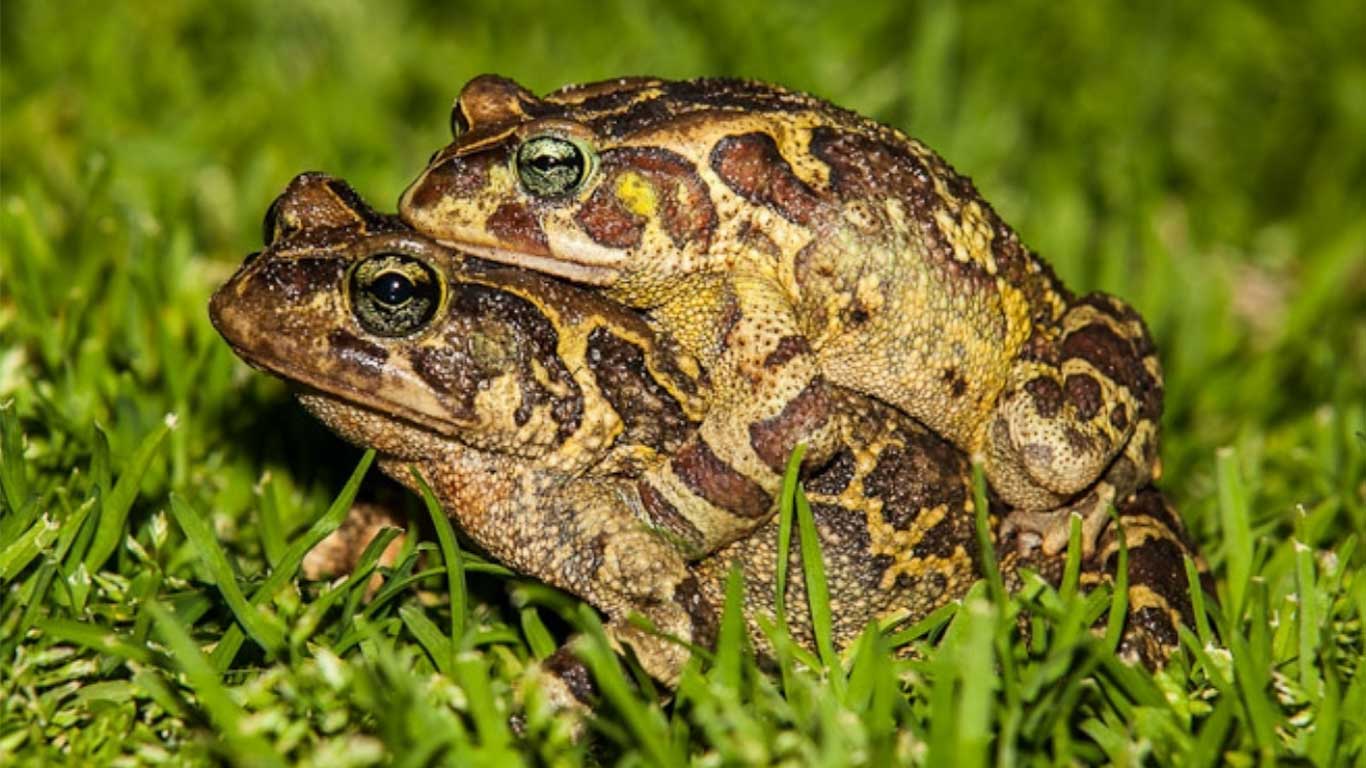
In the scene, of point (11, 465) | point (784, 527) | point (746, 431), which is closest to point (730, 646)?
point (784, 527)

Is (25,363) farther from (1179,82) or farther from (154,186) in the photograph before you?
(1179,82)

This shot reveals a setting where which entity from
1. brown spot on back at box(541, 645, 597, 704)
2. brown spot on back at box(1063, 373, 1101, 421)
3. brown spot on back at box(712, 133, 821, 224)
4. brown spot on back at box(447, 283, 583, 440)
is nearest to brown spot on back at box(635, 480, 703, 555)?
brown spot on back at box(447, 283, 583, 440)

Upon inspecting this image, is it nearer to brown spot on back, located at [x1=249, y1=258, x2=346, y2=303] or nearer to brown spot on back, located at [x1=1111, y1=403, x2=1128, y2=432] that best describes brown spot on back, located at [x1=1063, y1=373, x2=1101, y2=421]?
brown spot on back, located at [x1=1111, y1=403, x2=1128, y2=432]

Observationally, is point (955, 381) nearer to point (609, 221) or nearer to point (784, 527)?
point (784, 527)

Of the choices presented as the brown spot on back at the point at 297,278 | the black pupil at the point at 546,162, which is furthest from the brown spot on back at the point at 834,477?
the brown spot on back at the point at 297,278

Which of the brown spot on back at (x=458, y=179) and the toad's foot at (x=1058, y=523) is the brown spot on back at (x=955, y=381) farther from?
the brown spot on back at (x=458, y=179)

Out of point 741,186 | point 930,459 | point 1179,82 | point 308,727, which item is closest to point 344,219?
point 741,186
